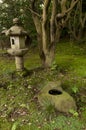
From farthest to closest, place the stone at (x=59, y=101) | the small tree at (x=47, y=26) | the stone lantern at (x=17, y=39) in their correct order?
the small tree at (x=47, y=26) < the stone lantern at (x=17, y=39) < the stone at (x=59, y=101)

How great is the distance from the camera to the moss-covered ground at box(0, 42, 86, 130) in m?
2.86

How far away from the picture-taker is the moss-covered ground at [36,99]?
9.38 feet

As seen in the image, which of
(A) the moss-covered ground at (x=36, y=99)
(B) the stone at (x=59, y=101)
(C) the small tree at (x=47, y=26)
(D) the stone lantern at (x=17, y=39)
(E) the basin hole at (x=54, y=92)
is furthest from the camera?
(C) the small tree at (x=47, y=26)

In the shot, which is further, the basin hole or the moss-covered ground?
the basin hole

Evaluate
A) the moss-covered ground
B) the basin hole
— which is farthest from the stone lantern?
the basin hole

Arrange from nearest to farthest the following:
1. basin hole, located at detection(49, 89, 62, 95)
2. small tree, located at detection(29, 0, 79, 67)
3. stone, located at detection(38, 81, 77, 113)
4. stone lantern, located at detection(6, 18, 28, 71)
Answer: stone, located at detection(38, 81, 77, 113), basin hole, located at detection(49, 89, 62, 95), stone lantern, located at detection(6, 18, 28, 71), small tree, located at detection(29, 0, 79, 67)

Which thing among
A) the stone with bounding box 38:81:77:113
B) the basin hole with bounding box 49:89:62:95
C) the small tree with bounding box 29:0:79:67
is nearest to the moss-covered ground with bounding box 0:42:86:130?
A: the stone with bounding box 38:81:77:113

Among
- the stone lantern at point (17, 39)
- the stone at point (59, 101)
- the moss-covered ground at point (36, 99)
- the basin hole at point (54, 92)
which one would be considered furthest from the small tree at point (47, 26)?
the stone at point (59, 101)

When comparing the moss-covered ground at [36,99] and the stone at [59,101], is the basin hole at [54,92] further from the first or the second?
the moss-covered ground at [36,99]

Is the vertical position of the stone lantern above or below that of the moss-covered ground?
above

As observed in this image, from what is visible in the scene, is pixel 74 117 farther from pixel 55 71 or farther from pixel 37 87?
pixel 55 71

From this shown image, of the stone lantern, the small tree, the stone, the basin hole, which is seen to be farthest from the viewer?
the small tree

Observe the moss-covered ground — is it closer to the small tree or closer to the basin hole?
the basin hole

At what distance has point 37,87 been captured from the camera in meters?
4.03
